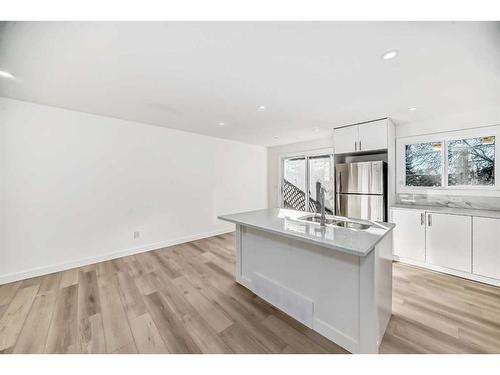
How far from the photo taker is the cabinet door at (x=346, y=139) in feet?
10.9

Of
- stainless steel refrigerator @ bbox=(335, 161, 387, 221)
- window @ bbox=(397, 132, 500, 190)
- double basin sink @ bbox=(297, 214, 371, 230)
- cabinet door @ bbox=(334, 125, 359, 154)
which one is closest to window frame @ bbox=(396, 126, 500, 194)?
window @ bbox=(397, 132, 500, 190)

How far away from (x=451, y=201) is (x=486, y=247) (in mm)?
826

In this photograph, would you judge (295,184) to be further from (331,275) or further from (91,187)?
(91,187)

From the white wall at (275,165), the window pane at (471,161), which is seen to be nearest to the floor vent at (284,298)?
the window pane at (471,161)

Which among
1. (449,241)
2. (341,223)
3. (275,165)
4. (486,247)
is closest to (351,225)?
(341,223)

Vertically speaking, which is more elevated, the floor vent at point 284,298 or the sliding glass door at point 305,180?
the sliding glass door at point 305,180

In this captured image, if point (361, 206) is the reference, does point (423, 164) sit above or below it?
above

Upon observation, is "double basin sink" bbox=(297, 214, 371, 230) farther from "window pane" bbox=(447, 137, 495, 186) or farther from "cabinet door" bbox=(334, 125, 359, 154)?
"window pane" bbox=(447, 137, 495, 186)

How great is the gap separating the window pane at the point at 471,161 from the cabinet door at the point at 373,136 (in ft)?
3.13

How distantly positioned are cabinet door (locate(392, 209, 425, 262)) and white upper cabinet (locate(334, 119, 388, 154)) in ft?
3.56

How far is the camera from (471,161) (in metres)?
2.77

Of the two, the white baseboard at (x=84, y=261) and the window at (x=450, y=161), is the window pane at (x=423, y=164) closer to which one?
the window at (x=450, y=161)
